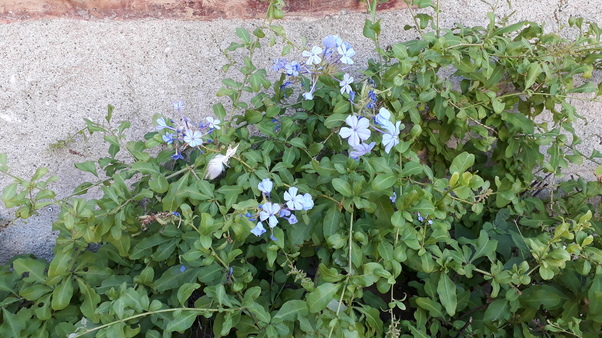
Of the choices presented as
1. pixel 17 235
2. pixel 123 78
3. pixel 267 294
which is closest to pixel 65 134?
pixel 123 78

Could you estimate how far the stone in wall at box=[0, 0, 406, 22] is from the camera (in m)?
1.92

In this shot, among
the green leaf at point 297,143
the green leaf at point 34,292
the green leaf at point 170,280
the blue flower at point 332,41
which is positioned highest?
the blue flower at point 332,41

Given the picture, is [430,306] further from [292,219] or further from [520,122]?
[520,122]

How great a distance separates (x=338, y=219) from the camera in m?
1.43

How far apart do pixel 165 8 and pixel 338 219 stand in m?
1.22

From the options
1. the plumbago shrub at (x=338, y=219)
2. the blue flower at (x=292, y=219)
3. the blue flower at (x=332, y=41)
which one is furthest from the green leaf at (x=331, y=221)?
the blue flower at (x=332, y=41)

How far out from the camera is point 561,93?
5.59ft

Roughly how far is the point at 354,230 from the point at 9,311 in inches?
48.3

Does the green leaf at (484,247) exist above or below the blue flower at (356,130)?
below

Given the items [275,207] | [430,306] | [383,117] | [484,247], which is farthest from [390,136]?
[430,306]

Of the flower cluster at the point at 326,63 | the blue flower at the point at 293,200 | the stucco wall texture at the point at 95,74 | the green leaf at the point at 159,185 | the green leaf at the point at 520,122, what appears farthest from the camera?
the stucco wall texture at the point at 95,74

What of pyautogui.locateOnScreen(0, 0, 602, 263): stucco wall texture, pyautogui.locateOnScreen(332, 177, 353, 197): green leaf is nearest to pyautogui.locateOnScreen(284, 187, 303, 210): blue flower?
pyautogui.locateOnScreen(332, 177, 353, 197): green leaf

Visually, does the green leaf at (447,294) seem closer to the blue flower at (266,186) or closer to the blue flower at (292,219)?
the blue flower at (292,219)

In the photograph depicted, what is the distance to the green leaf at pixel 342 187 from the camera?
1.31m
